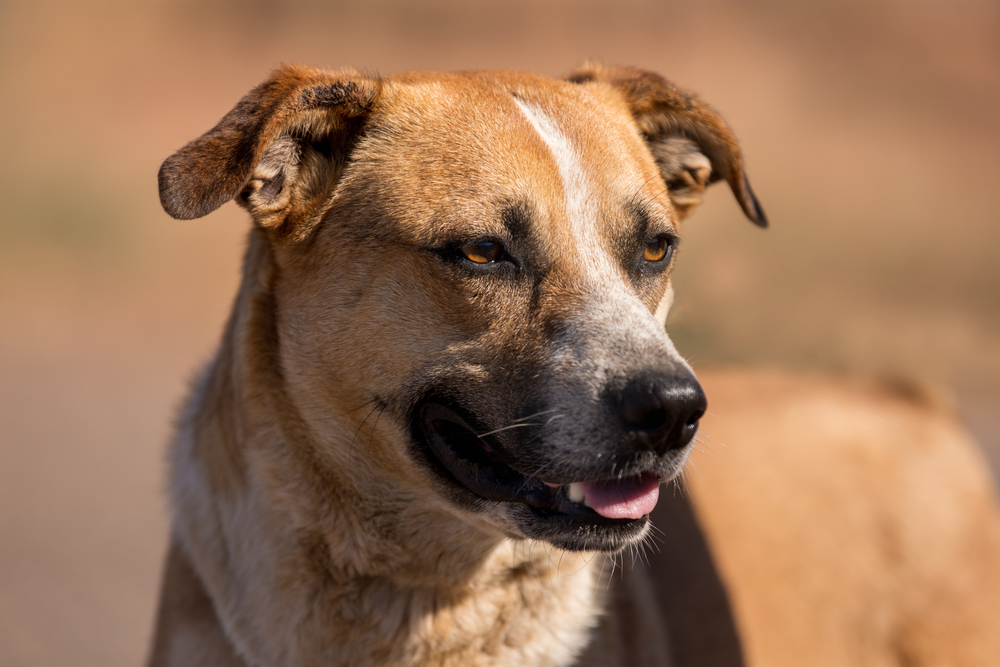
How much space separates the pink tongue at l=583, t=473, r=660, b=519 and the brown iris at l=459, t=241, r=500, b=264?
58cm

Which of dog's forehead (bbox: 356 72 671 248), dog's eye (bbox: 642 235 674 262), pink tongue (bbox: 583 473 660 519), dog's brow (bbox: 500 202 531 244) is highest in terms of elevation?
dog's forehead (bbox: 356 72 671 248)

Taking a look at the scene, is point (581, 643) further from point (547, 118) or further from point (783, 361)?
point (783, 361)

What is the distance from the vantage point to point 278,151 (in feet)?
6.96

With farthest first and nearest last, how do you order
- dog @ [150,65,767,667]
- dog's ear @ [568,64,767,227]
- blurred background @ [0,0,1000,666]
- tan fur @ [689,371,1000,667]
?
blurred background @ [0,0,1000,666] → tan fur @ [689,371,1000,667] → dog's ear @ [568,64,767,227] → dog @ [150,65,767,667]

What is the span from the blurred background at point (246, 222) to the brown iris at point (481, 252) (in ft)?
3.64

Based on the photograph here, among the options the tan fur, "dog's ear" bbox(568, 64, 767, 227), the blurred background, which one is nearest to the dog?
"dog's ear" bbox(568, 64, 767, 227)

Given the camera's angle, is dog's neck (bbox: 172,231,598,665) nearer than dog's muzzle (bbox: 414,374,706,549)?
No

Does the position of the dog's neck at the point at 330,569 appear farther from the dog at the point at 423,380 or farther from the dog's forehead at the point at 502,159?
the dog's forehead at the point at 502,159

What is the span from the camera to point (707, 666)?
275cm

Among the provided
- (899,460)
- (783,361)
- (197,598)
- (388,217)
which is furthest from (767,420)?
(783,361)

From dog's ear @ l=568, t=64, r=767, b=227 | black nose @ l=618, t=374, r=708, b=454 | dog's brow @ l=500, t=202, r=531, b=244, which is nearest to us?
black nose @ l=618, t=374, r=708, b=454

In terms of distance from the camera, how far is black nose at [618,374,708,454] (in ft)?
5.99

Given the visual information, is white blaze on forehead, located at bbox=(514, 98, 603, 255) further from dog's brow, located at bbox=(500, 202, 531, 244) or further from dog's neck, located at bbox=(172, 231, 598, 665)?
dog's neck, located at bbox=(172, 231, 598, 665)

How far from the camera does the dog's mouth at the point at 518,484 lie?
198 centimetres
